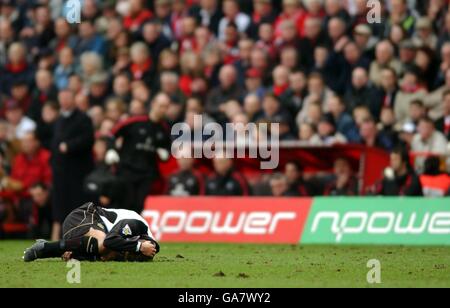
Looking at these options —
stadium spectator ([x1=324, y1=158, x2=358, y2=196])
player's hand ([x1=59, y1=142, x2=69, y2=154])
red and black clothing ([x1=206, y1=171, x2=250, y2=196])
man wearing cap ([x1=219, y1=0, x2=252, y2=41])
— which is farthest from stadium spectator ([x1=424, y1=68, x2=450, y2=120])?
player's hand ([x1=59, y1=142, x2=69, y2=154])

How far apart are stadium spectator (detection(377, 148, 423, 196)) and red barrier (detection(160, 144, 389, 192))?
1016mm

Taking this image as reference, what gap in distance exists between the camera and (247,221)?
1780 centimetres

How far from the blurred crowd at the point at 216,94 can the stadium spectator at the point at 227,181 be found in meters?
0.02

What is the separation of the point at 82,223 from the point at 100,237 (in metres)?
0.25

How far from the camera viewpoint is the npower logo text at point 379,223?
1625cm

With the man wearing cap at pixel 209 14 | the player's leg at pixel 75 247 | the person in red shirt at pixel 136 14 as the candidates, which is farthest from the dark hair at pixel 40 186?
the player's leg at pixel 75 247

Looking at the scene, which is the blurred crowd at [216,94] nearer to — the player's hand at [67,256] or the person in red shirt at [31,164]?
the person in red shirt at [31,164]

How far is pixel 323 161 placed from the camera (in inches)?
774

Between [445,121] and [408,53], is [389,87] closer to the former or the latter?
[408,53]

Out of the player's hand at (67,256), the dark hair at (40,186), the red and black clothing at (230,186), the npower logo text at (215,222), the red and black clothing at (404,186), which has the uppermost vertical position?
the player's hand at (67,256)

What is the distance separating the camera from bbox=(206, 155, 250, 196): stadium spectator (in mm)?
19203

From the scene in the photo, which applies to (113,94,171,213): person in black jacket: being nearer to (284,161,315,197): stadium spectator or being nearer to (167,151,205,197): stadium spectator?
(167,151,205,197): stadium spectator
